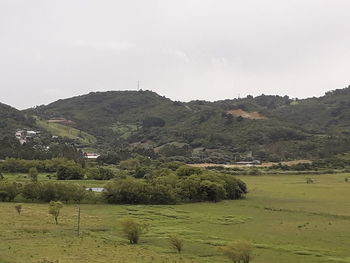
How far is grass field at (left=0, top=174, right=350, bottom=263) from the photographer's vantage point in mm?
52969

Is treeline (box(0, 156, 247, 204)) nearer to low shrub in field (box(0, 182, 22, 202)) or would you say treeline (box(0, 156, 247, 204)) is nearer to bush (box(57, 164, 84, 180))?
low shrub in field (box(0, 182, 22, 202))

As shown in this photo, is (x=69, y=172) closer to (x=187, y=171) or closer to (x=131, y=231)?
(x=187, y=171)

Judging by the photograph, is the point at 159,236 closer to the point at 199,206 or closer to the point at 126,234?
the point at 126,234

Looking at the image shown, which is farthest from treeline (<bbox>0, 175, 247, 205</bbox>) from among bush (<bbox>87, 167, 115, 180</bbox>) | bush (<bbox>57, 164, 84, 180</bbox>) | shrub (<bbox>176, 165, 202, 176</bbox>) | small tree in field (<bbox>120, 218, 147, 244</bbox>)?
small tree in field (<bbox>120, 218, 147, 244</bbox>)

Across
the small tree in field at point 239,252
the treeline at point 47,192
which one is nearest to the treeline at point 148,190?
the treeline at point 47,192

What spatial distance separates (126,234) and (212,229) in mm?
14771

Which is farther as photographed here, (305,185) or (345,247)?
(305,185)

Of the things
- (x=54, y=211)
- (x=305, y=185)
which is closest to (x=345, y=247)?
(x=54, y=211)

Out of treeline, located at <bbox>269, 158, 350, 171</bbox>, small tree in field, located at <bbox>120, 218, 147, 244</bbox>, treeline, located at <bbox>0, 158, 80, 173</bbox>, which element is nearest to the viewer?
small tree in field, located at <bbox>120, 218, 147, 244</bbox>

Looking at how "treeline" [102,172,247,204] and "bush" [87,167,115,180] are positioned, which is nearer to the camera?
"treeline" [102,172,247,204]

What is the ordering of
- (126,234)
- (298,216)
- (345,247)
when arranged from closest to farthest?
(345,247) < (126,234) < (298,216)

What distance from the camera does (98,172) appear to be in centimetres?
14388

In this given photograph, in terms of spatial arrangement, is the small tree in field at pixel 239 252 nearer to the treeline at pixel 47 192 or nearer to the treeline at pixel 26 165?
the treeline at pixel 47 192

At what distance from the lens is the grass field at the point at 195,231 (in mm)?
52969
